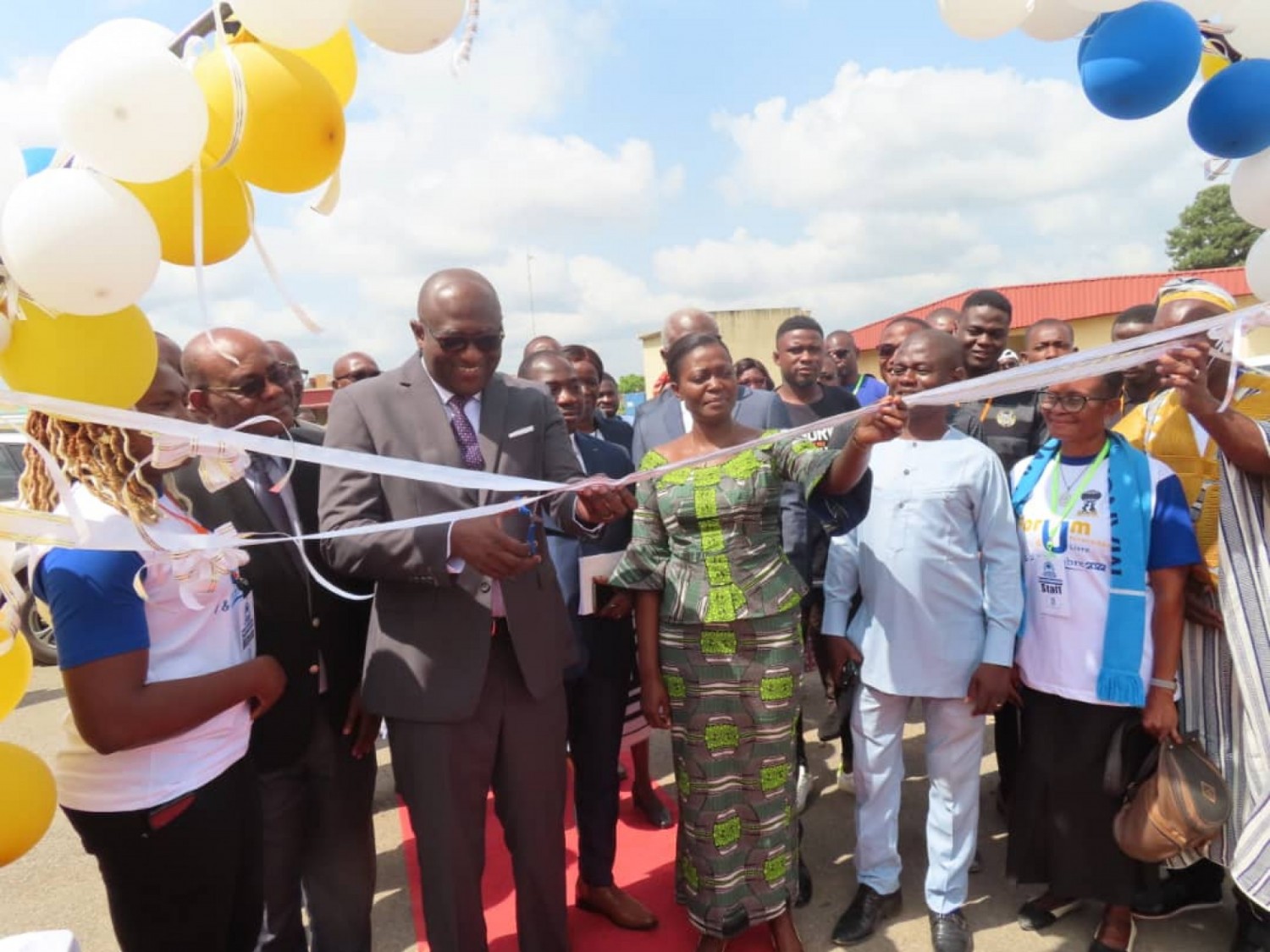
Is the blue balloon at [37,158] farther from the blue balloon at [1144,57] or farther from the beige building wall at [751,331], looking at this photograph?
the beige building wall at [751,331]

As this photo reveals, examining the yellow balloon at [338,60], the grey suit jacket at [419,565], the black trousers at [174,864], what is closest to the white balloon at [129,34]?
the yellow balloon at [338,60]

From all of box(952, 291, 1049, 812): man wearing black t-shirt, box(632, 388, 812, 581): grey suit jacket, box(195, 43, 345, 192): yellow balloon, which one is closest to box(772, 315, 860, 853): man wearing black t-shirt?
box(632, 388, 812, 581): grey suit jacket

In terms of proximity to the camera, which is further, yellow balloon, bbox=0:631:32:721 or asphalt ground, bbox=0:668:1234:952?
asphalt ground, bbox=0:668:1234:952

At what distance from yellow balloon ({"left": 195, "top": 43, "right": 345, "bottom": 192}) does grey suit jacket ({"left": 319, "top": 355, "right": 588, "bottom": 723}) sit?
701 mm

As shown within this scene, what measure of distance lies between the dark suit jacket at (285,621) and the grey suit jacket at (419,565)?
8.7 inches

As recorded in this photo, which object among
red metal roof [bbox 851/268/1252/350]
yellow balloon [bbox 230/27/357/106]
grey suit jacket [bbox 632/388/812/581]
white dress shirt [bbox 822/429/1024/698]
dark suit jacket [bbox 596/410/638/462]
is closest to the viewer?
yellow balloon [bbox 230/27/357/106]

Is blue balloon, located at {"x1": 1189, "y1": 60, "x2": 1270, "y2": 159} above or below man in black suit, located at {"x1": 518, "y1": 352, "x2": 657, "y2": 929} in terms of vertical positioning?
above

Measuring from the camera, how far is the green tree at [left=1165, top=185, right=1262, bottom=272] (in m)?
43.3

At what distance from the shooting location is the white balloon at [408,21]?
5.34 ft

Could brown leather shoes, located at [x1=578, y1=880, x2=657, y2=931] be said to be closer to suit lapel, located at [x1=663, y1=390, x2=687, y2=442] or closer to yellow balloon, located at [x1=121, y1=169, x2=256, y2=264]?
suit lapel, located at [x1=663, y1=390, x2=687, y2=442]

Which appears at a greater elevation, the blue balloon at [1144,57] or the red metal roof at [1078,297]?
the red metal roof at [1078,297]

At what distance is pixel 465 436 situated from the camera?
2.31 m

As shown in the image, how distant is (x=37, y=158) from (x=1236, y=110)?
2762 millimetres

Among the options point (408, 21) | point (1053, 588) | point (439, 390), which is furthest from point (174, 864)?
point (1053, 588)
